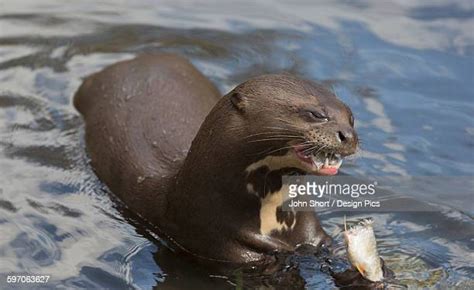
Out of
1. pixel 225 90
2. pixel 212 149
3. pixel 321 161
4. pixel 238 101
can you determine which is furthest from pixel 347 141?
pixel 225 90

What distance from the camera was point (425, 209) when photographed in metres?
7.22

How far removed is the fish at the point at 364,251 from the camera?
615 cm

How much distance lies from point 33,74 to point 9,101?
19.1 inches

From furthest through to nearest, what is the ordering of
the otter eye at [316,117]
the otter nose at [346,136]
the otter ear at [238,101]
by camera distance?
the otter ear at [238,101] < the otter eye at [316,117] < the otter nose at [346,136]

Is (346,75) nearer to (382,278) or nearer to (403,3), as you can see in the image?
(403,3)

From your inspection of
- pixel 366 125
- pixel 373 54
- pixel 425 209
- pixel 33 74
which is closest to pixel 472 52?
pixel 373 54

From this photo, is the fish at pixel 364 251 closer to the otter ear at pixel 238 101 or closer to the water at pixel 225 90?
the water at pixel 225 90

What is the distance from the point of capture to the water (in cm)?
664

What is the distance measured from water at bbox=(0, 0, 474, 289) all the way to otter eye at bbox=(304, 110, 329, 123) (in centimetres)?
90

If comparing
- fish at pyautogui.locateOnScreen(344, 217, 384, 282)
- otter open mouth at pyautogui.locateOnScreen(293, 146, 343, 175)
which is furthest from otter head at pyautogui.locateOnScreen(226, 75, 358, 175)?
fish at pyautogui.locateOnScreen(344, 217, 384, 282)

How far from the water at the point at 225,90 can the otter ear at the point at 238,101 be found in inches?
34.8

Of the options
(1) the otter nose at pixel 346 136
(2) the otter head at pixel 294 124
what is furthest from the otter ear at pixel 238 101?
(1) the otter nose at pixel 346 136

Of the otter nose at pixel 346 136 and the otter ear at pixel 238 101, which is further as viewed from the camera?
the otter ear at pixel 238 101

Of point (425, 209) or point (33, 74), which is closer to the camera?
point (425, 209)
